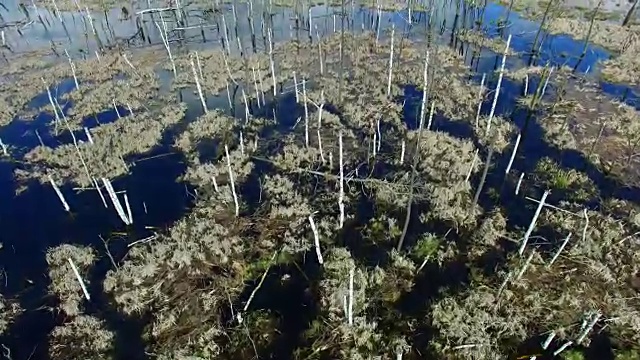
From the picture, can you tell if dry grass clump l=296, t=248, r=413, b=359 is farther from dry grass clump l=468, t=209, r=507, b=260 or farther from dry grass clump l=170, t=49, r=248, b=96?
dry grass clump l=170, t=49, r=248, b=96

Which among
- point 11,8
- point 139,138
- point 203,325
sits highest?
point 11,8

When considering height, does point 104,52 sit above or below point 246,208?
above

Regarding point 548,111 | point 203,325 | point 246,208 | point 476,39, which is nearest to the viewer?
point 203,325

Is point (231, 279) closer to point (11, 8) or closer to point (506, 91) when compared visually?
point (506, 91)

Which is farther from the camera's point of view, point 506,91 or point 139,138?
point 506,91

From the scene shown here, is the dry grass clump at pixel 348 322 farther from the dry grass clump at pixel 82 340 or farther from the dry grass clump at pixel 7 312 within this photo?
the dry grass clump at pixel 7 312

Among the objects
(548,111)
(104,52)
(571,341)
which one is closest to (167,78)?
(104,52)
